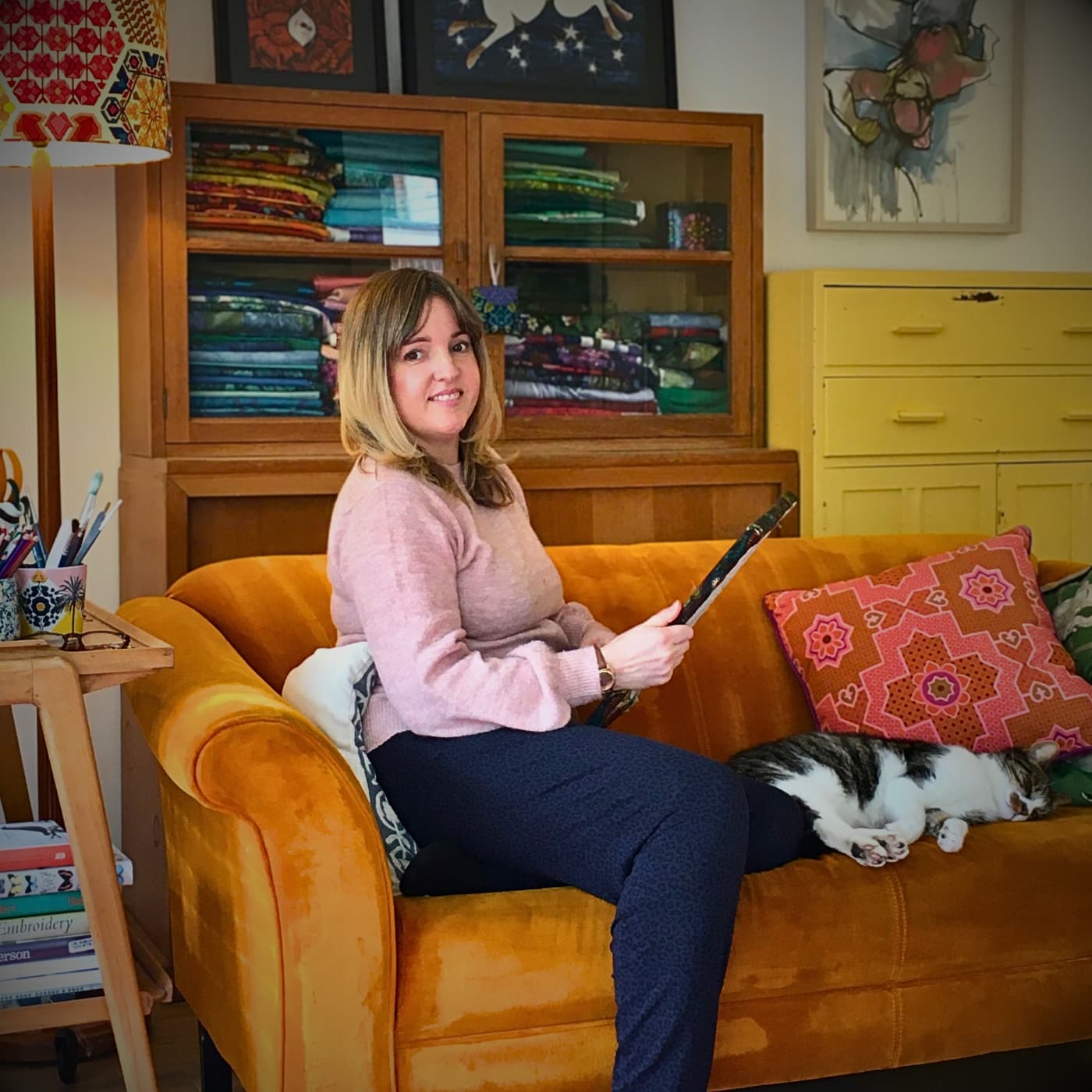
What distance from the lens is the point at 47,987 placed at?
2.11m

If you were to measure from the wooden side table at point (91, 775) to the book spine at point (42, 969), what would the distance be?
6 cm

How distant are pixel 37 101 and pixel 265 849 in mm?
1361

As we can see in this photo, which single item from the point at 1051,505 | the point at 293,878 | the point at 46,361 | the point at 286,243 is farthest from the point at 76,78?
the point at 1051,505

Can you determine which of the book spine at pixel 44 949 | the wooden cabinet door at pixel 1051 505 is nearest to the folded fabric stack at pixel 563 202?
the wooden cabinet door at pixel 1051 505

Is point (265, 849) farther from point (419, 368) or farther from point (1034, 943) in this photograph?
point (1034, 943)

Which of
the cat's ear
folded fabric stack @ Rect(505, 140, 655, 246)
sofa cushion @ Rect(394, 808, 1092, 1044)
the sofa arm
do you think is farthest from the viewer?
folded fabric stack @ Rect(505, 140, 655, 246)

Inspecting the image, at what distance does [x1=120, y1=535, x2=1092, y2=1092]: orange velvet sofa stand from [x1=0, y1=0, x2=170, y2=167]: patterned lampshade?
0.76 metres

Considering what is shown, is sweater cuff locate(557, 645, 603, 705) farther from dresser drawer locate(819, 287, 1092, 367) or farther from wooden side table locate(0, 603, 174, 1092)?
dresser drawer locate(819, 287, 1092, 367)

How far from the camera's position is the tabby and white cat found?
2.25m

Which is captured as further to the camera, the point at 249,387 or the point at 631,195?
the point at 631,195

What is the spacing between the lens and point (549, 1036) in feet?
6.33

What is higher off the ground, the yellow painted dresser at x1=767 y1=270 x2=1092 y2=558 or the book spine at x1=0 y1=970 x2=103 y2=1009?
the yellow painted dresser at x1=767 y1=270 x2=1092 y2=558

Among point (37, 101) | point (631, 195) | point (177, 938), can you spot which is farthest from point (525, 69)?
point (177, 938)

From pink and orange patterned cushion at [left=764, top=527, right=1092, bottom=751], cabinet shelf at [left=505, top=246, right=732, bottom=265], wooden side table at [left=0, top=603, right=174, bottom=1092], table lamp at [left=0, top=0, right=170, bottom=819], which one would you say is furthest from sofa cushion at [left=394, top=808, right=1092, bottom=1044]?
cabinet shelf at [left=505, top=246, right=732, bottom=265]
